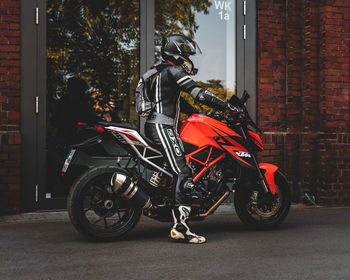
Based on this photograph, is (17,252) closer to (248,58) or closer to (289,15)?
(248,58)

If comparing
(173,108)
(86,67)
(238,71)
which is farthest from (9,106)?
(238,71)

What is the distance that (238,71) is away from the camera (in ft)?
25.2

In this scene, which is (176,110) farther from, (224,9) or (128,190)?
(224,9)

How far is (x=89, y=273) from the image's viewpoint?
376 cm

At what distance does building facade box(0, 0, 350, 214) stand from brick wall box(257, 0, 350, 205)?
0.05 ft

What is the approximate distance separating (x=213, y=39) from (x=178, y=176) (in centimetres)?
346

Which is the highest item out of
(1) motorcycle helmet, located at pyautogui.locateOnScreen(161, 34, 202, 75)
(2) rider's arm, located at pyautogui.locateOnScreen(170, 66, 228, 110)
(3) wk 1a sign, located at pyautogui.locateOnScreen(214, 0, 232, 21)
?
(3) wk 1a sign, located at pyautogui.locateOnScreen(214, 0, 232, 21)

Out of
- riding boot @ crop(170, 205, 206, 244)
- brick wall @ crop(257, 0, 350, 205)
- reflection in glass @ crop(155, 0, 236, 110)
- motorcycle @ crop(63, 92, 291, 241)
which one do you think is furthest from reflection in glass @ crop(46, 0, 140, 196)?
riding boot @ crop(170, 205, 206, 244)

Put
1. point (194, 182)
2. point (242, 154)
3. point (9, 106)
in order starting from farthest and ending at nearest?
1. point (9, 106)
2. point (242, 154)
3. point (194, 182)

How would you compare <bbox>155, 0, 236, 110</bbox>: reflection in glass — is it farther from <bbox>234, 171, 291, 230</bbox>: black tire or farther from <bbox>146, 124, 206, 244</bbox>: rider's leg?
<bbox>146, 124, 206, 244</bbox>: rider's leg

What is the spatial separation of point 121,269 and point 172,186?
1211mm

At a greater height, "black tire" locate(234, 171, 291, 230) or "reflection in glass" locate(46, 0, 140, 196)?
"reflection in glass" locate(46, 0, 140, 196)

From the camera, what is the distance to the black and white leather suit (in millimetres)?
4852

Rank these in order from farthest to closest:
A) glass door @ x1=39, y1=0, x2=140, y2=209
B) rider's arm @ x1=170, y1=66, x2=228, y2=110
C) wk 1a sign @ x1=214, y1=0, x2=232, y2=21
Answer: wk 1a sign @ x1=214, y1=0, x2=232, y2=21 → glass door @ x1=39, y1=0, x2=140, y2=209 → rider's arm @ x1=170, y1=66, x2=228, y2=110
